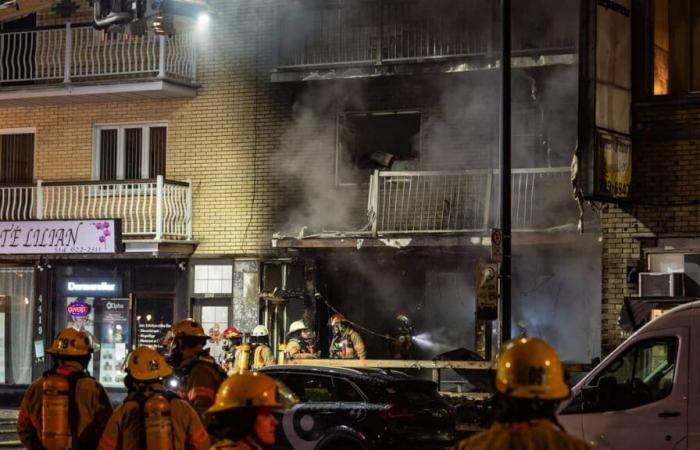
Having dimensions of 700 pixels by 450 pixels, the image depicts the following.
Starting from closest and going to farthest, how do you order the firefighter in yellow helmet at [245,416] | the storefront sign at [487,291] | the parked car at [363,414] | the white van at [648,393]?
1. the firefighter in yellow helmet at [245,416]
2. the white van at [648,393]
3. the parked car at [363,414]
4. the storefront sign at [487,291]

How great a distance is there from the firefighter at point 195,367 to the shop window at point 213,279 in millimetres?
12250

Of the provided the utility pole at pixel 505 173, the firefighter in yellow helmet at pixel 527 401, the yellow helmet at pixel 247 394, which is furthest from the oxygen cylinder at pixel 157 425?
the utility pole at pixel 505 173

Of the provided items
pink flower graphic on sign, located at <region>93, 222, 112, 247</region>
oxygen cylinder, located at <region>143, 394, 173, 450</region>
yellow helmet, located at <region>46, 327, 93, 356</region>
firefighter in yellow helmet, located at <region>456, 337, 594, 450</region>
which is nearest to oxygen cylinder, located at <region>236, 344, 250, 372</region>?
pink flower graphic on sign, located at <region>93, 222, 112, 247</region>

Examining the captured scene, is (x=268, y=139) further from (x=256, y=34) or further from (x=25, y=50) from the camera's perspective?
(x=25, y=50)

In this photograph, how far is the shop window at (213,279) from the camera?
20250 mm

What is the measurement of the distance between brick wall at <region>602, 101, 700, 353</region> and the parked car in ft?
17.4

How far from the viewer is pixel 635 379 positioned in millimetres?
9133

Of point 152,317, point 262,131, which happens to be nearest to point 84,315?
point 152,317

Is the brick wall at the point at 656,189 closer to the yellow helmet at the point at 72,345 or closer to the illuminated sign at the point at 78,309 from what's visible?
the illuminated sign at the point at 78,309

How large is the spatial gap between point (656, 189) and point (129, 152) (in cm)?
1036

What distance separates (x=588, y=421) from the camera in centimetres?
921

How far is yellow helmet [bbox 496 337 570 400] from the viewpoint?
12.7 ft

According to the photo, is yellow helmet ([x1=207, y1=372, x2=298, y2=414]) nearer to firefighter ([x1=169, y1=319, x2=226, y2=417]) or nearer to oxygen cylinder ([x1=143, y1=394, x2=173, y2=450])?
oxygen cylinder ([x1=143, y1=394, x2=173, y2=450])

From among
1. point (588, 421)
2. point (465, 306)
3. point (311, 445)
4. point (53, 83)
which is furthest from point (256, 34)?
point (588, 421)
